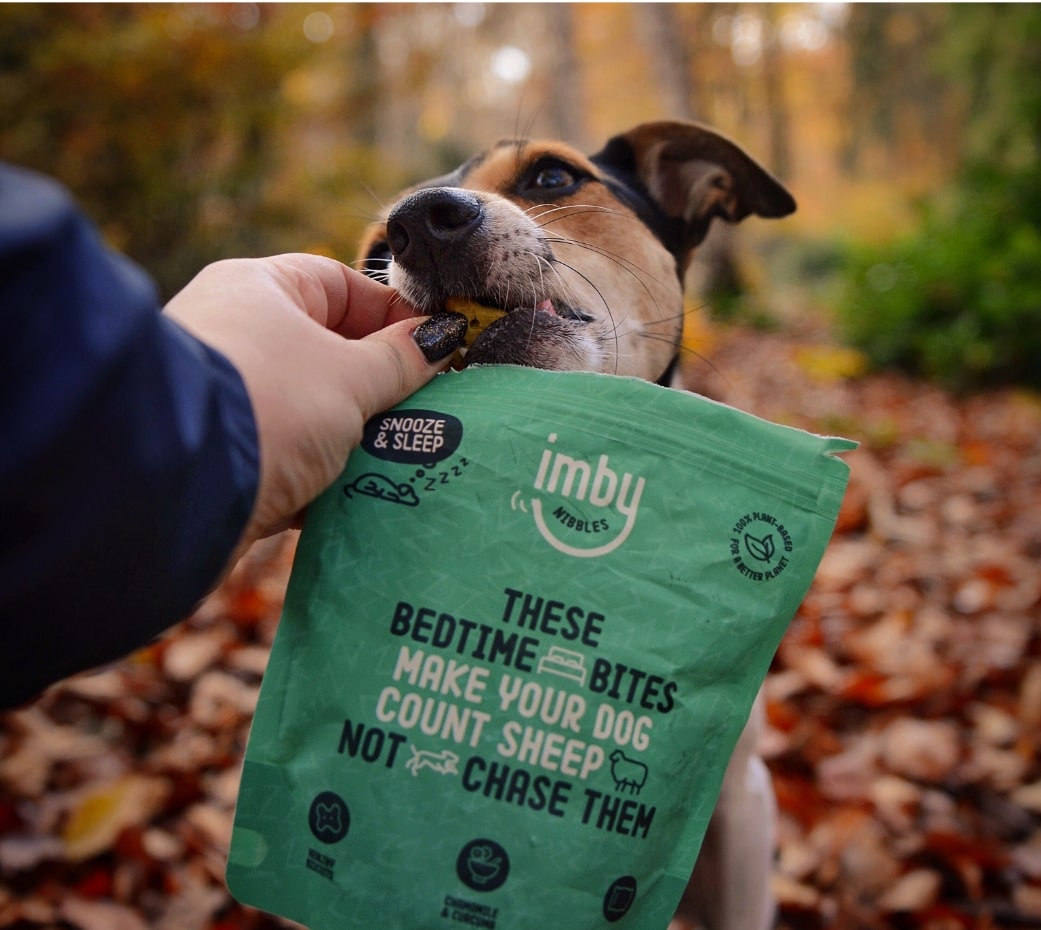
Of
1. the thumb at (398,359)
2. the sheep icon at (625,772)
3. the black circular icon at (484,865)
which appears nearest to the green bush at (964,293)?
the thumb at (398,359)

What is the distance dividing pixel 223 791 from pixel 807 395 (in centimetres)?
663

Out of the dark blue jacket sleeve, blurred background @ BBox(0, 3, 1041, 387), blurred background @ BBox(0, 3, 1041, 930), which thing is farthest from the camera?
blurred background @ BBox(0, 3, 1041, 387)

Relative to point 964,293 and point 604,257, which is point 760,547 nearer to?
point 604,257

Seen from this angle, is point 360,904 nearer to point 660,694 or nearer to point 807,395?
point 660,694

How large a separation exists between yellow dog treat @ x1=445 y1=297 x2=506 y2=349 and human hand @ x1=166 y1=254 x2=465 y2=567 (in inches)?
9.5

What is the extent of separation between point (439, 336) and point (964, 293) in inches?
313

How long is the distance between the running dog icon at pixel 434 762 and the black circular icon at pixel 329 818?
0.38 ft

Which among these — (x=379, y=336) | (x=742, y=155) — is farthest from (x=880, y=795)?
(x=379, y=336)

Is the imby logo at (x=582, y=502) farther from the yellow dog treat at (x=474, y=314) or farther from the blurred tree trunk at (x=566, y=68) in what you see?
the blurred tree trunk at (x=566, y=68)

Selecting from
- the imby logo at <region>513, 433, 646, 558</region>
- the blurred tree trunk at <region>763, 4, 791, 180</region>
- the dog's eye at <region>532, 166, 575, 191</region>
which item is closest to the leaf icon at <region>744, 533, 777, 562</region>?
the imby logo at <region>513, 433, 646, 558</region>

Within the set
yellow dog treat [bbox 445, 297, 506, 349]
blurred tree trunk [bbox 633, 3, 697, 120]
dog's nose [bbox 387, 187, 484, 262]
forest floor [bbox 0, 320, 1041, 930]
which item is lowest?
forest floor [bbox 0, 320, 1041, 930]

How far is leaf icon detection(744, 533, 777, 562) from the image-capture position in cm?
123

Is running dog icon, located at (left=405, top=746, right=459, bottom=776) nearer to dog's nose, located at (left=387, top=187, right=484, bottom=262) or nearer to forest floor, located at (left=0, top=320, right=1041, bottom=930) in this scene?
dog's nose, located at (left=387, top=187, right=484, bottom=262)

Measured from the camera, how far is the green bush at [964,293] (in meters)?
7.12
